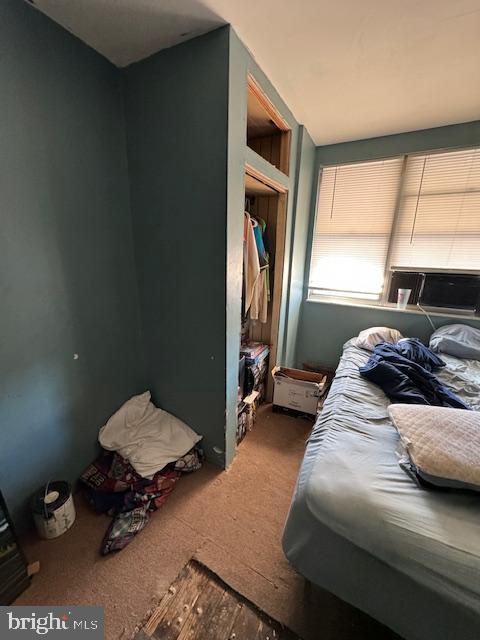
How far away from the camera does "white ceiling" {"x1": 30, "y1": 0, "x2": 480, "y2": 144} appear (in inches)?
41.5

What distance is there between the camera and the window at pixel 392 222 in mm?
2133

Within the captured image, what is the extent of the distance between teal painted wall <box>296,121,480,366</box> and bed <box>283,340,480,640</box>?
5.38ft

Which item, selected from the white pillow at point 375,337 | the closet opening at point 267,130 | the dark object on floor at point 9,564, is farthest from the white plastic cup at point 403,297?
the dark object on floor at point 9,564

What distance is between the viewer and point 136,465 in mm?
1486

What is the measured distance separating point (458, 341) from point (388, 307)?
636 mm

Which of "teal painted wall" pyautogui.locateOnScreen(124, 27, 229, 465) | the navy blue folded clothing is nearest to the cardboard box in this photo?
the navy blue folded clothing

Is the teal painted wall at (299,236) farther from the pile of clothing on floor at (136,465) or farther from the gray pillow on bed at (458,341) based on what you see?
the pile of clothing on floor at (136,465)

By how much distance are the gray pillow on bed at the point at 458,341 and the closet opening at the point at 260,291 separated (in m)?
1.30

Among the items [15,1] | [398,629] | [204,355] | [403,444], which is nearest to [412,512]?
[403,444]

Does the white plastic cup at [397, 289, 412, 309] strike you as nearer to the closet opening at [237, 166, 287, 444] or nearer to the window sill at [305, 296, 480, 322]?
the window sill at [305, 296, 480, 322]

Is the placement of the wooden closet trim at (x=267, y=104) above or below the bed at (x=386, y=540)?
above

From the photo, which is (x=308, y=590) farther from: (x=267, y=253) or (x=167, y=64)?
(x=167, y=64)

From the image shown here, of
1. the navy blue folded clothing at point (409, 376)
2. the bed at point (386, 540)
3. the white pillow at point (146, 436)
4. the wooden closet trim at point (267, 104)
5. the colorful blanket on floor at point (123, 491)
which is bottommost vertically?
the colorful blanket on floor at point (123, 491)

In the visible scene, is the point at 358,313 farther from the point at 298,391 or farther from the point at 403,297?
the point at 298,391
